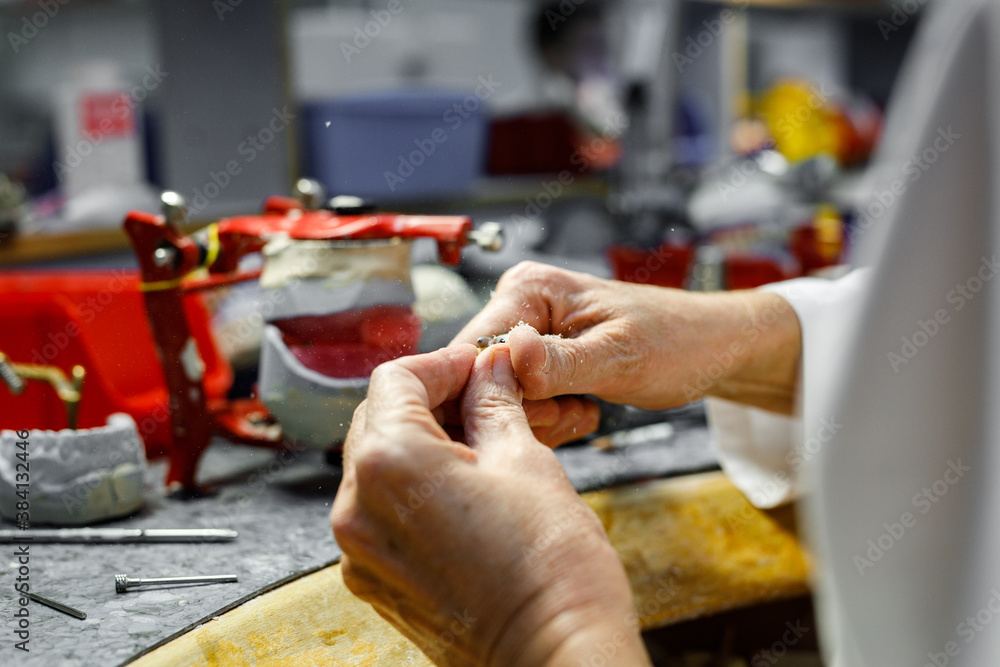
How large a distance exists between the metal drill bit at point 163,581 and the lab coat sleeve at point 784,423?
472 mm

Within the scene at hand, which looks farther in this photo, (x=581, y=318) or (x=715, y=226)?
(x=715, y=226)

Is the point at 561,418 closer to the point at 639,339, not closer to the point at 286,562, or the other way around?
the point at 639,339

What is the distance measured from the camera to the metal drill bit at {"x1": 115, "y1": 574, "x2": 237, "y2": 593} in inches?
19.9

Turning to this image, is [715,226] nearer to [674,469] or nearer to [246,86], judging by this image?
[674,469]

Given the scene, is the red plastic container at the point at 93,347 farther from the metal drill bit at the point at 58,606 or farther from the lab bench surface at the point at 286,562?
the metal drill bit at the point at 58,606

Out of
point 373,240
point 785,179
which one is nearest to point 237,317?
point 373,240

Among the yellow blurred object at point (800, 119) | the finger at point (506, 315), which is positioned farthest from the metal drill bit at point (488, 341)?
the yellow blurred object at point (800, 119)

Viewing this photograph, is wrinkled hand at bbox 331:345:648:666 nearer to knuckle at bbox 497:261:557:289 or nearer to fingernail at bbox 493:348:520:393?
fingernail at bbox 493:348:520:393

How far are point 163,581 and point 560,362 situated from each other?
11.4 inches

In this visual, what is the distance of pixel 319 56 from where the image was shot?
1.55m

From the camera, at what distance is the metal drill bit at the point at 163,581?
1.66 feet

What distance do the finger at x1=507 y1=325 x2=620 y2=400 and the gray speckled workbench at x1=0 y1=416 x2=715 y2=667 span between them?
0.15 meters

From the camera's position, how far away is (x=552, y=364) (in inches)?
20.2

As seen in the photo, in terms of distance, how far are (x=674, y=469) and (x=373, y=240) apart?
0.37m
